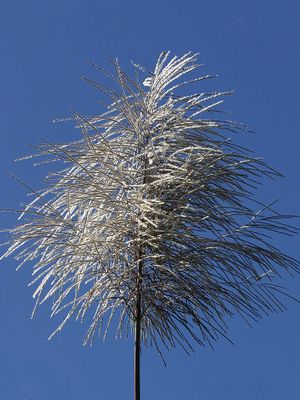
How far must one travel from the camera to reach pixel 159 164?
444 cm

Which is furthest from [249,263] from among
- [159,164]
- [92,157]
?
[92,157]

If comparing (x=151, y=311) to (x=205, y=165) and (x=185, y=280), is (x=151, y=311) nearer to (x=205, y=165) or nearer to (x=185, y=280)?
(x=185, y=280)

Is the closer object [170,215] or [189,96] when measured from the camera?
[170,215]

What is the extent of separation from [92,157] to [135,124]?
0.28 metres

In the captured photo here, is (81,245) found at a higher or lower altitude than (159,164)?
lower

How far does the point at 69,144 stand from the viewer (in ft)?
15.1

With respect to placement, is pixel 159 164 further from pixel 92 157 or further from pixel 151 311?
pixel 151 311

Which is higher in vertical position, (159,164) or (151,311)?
(159,164)

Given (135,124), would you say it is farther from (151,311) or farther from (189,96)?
(151,311)

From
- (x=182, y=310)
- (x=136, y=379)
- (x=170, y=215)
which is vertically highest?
(x=170, y=215)

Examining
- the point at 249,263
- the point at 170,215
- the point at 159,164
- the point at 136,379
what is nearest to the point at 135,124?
the point at 159,164

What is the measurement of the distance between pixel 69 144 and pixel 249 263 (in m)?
1.10

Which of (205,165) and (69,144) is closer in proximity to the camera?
(205,165)

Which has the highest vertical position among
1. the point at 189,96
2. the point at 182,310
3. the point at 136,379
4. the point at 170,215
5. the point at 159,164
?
the point at 189,96
